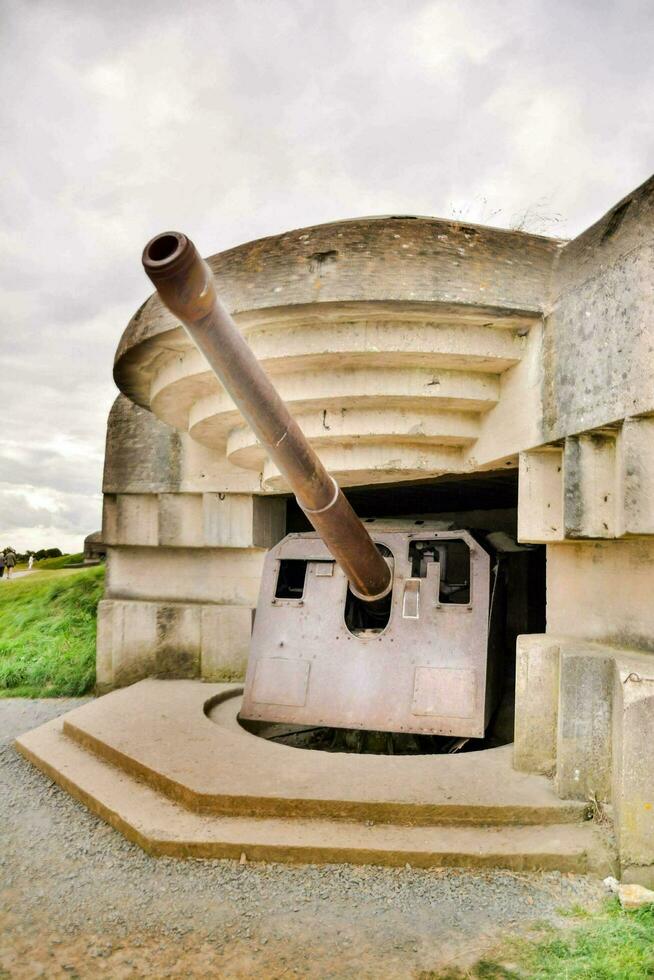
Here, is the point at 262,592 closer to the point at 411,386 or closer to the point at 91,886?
the point at 411,386

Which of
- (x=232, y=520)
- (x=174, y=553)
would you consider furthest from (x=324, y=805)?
(x=174, y=553)

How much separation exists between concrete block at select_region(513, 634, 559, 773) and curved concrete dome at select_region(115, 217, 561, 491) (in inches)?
51.3

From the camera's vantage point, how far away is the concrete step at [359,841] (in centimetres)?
300

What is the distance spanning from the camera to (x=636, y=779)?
2967 millimetres

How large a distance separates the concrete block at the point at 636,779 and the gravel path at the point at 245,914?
205mm

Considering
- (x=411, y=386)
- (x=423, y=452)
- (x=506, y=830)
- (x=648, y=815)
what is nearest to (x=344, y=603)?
(x=423, y=452)

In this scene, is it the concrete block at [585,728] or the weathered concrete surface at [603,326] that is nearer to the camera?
the weathered concrete surface at [603,326]

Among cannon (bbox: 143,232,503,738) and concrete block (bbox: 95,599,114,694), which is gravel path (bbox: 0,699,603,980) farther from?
concrete block (bbox: 95,599,114,694)

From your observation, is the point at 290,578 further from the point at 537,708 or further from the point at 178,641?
the point at 537,708

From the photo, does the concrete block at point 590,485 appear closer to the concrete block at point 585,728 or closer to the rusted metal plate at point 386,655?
the concrete block at point 585,728

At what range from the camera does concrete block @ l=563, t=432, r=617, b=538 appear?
3447mm

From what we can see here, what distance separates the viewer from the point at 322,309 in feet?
12.5

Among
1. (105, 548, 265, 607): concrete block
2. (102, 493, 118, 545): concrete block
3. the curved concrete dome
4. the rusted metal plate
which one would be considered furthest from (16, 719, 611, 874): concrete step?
(102, 493, 118, 545): concrete block

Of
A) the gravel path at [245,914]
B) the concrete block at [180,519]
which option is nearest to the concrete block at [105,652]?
the concrete block at [180,519]
